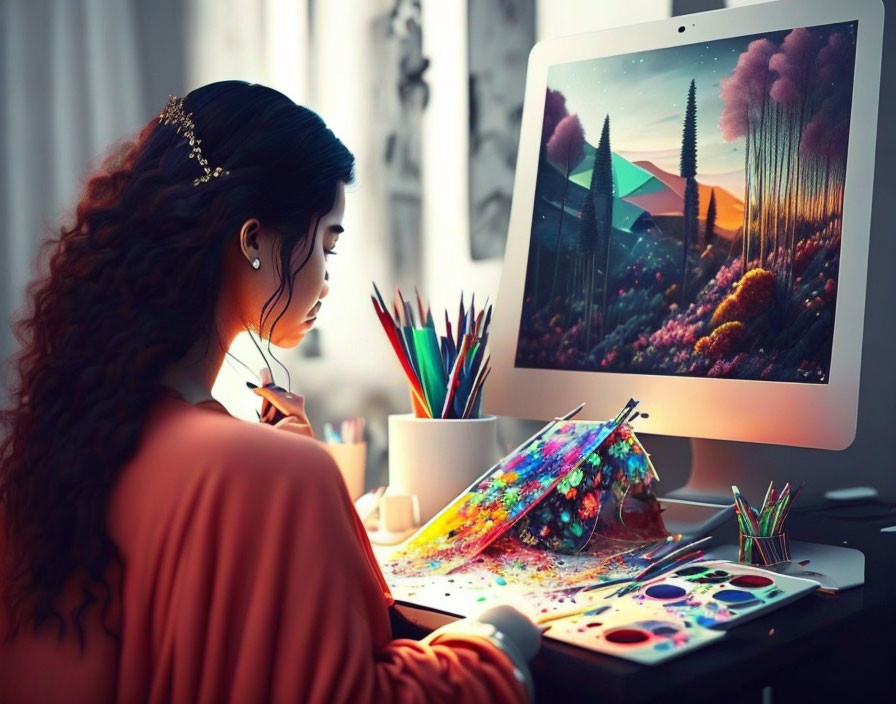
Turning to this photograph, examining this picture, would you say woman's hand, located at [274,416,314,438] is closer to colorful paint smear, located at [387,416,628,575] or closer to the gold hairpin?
colorful paint smear, located at [387,416,628,575]

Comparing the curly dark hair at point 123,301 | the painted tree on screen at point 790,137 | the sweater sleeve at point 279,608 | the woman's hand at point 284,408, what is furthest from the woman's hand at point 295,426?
the painted tree on screen at point 790,137

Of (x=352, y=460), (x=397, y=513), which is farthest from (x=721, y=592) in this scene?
(x=352, y=460)

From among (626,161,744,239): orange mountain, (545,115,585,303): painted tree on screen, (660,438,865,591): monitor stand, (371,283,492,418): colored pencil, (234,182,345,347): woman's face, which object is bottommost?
(660,438,865,591): monitor stand

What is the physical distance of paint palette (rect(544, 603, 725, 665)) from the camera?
597 millimetres

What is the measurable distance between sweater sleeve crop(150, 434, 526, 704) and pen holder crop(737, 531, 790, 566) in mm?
305

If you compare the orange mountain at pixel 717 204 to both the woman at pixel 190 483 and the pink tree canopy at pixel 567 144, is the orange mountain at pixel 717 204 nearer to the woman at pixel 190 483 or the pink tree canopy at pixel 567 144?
the pink tree canopy at pixel 567 144

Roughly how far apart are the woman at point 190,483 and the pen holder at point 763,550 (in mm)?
275

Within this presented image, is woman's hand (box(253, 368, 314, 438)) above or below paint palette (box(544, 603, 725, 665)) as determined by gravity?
above

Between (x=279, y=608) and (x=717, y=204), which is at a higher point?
(x=717, y=204)

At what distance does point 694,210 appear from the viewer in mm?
1008

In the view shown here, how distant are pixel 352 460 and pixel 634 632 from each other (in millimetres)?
704

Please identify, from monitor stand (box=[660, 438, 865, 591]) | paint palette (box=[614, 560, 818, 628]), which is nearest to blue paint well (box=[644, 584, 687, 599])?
paint palette (box=[614, 560, 818, 628])

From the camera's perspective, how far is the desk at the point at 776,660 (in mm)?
572

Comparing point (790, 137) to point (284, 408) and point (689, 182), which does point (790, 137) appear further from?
point (284, 408)
